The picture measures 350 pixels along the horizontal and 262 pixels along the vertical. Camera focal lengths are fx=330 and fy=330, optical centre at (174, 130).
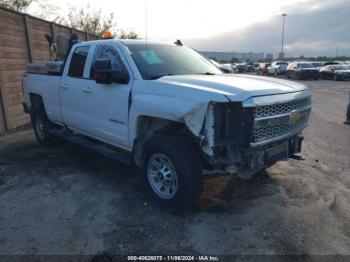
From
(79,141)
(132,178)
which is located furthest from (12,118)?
(132,178)

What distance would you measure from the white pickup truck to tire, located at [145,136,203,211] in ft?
0.04

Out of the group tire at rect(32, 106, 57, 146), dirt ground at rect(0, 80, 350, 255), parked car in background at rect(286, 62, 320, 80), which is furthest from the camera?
parked car in background at rect(286, 62, 320, 80)

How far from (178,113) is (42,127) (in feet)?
14.5

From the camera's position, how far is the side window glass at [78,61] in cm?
534

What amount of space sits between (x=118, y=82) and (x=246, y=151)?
198 cm

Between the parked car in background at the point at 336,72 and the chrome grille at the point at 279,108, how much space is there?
86.6 feet

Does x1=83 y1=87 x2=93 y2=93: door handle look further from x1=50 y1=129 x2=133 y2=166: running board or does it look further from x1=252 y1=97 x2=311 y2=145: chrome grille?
x1=252 y1=97 x2=311 y2=145: chrome grille

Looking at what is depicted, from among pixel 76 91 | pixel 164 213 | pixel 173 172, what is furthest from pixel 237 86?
pixel 76 91

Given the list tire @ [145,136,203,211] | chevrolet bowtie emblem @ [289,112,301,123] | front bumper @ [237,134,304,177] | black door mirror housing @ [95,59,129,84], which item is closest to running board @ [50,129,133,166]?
tire @ [145,136,203,211]

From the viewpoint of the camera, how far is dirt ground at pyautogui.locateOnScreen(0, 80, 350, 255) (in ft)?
10.9

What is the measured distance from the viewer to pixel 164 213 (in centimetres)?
399

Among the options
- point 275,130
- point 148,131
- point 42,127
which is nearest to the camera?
point 275,130

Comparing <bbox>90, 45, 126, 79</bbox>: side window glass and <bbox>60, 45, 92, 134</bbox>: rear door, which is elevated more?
<bbox>90, 45, 126, 79</bbox>: side window glass

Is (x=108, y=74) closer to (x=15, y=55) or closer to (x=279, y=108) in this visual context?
(x=279, y=108)
